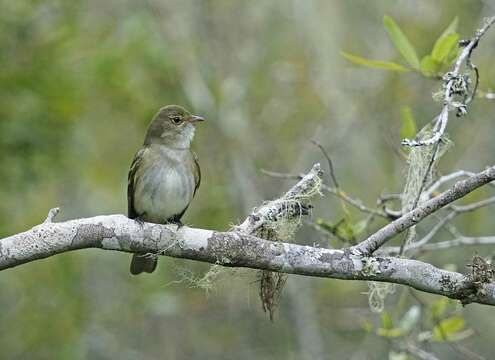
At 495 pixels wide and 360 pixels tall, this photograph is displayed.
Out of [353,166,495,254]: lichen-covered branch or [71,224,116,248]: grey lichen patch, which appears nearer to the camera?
[353,166,495,254]: lichen-covered branch

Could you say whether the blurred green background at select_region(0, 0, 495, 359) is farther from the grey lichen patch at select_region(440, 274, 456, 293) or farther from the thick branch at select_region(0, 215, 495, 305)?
the grey lichen patch at select_region(440, 274, 456, 293)

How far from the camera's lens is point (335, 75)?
9.34m

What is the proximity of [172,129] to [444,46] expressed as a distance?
6.33 feet

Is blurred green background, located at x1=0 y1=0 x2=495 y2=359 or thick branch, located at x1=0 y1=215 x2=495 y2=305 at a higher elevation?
blurred green background, located at x1=0 y1=0 x2=495 y2=359

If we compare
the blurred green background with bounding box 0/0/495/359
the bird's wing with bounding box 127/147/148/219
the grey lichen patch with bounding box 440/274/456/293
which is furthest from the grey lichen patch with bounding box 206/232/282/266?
the blurred green background with bounding box 0/0/495/359

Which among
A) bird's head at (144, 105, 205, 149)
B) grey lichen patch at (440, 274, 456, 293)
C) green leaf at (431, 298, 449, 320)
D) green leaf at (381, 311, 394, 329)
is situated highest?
bird's head at (144, 105, 205, 149)

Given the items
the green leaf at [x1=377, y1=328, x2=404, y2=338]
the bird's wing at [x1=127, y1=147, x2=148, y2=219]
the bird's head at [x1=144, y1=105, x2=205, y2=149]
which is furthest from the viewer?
the bird's head at [x1=144, y1=105, x2=205, y2=149]

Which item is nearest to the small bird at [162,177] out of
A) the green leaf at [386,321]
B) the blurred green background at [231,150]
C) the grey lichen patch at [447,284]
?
the green leaf at [386,321]

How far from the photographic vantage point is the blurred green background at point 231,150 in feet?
25.5

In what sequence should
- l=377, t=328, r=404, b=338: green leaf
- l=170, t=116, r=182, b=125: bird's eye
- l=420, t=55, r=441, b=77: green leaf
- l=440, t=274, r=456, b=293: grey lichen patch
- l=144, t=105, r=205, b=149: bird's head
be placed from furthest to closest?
l=170, t=116, r=182, b=125: bird's eye → l=144, t=105, r=205, b=149: bird's head → l=377, t=328, r=404, b=338: green leaf → l=420, t=55, r=441, b=77: green leaf → l=440, t=274, r=456, b=293: grey lichen patch

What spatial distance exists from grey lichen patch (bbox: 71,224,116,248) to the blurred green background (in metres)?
3.84

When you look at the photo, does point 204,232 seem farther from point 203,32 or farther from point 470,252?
point 203,32

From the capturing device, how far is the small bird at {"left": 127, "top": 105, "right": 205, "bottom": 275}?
17.4ft

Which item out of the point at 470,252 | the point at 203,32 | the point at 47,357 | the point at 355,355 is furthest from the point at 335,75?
the point at 47,357
